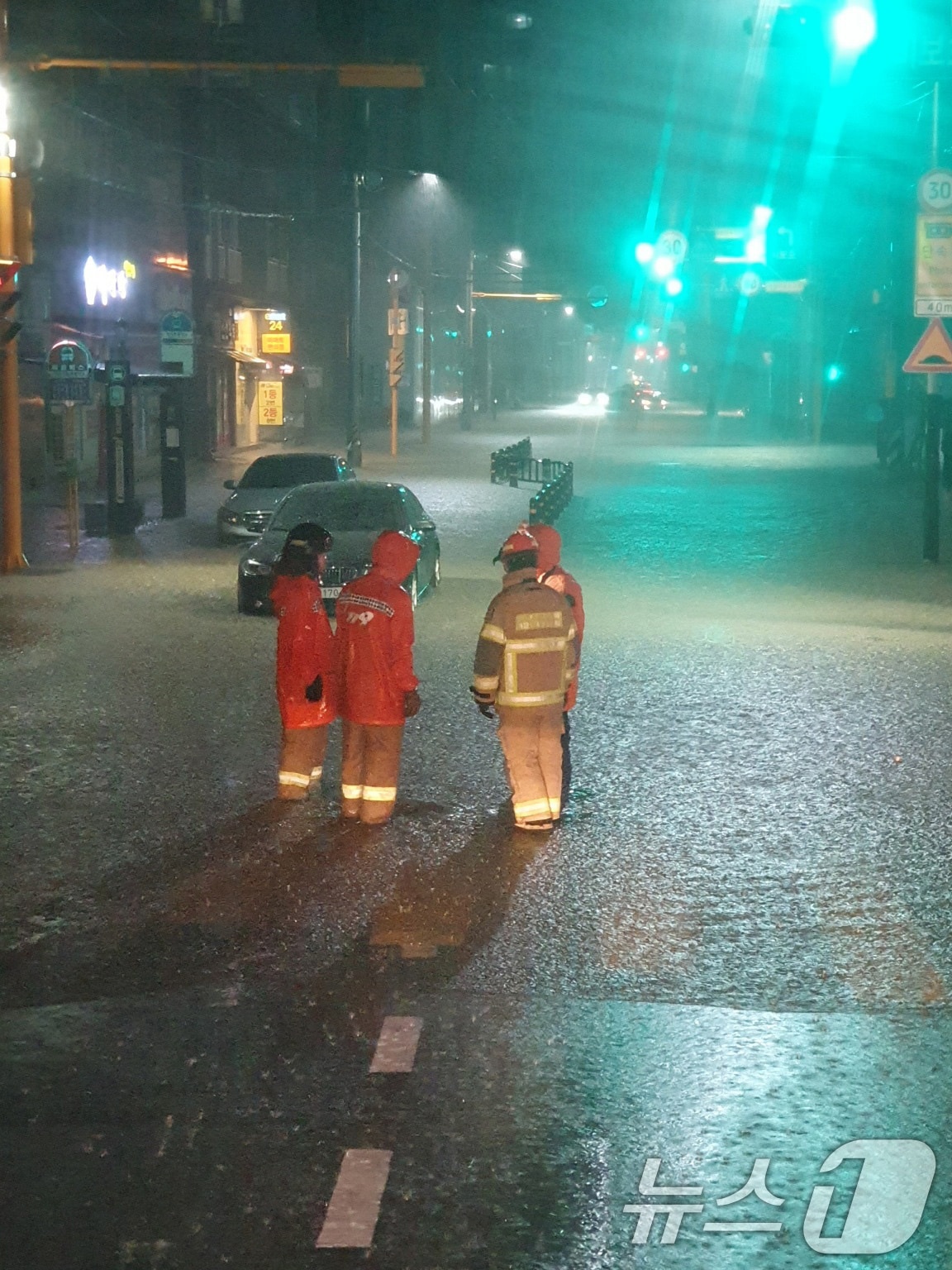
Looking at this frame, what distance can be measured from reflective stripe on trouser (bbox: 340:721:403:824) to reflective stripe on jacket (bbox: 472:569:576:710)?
1.80 feet

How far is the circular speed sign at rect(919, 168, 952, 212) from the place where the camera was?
19.0 meters

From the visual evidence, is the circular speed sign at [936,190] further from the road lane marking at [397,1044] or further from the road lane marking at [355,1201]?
the road lane marking at [355,1201]

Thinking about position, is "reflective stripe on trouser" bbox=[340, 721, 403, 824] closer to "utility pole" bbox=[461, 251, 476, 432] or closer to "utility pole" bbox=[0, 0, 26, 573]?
"utility pole" bbox=[0, 0, 26, 573]

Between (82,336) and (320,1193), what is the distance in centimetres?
3347

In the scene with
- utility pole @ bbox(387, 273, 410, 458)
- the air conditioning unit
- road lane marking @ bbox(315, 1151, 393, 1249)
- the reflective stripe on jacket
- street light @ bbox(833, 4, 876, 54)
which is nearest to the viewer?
road lane marking @ bbox(315, 1151, 393, 1249)

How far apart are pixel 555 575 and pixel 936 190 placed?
12489mm

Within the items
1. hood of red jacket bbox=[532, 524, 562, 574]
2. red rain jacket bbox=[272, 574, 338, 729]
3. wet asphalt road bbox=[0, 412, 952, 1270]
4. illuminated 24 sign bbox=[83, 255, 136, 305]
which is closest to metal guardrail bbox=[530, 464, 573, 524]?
wet asphalt road bbox=[0, 412, 952, 1270]

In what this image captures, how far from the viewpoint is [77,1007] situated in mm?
5855

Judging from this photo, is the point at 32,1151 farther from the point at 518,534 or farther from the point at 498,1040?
the point at 518,534

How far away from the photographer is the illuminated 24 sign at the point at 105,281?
120ft

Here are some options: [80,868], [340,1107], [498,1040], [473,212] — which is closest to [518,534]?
[80,868]

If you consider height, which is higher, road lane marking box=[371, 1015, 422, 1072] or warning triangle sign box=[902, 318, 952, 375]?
warning triangle sign box=[902, 318, 952, 375]

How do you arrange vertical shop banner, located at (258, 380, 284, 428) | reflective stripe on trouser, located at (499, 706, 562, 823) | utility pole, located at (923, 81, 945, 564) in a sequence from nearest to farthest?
reflective stripe on trouser, located at (499, 706, 562, 823)
utility pole, located at (923, 81, 945, 564)
vertical shop banner, located at (258, 380, 284, 428)

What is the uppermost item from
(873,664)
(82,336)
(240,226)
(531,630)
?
(240,226)
